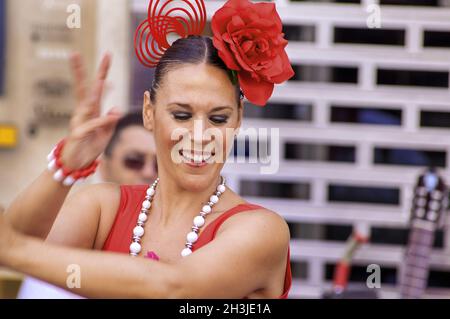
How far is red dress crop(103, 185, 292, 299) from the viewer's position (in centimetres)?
208

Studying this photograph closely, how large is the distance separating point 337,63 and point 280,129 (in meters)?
0.55

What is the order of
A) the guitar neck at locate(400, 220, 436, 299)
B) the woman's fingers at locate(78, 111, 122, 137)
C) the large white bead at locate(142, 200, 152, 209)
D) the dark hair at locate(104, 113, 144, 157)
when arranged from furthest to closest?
the guitar neck at locate(400, 220, 436, 299) → the dark hair at locate(104, 113, 144, 157) → the large white bead at locate(142, 200, 152, 209) → the woman's fingers at locate(78, 111, 122, 137)

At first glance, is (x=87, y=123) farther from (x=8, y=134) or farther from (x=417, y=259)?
(x=8, y=134)

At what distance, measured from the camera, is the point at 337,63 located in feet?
17.8

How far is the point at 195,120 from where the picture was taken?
201 centimetres

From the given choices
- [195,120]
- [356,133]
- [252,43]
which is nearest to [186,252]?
[195,120]

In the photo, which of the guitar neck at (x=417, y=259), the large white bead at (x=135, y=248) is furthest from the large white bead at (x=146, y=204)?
the guitar neck at (x=417, y=259)

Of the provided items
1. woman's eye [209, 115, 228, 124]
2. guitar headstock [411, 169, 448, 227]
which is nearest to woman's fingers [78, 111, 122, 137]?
woman's eye [209, 115, 228, 124]

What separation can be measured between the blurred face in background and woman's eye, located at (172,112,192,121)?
6.04 ft

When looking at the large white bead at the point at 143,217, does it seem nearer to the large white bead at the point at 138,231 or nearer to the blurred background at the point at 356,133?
the large white bead at the point at 138,231

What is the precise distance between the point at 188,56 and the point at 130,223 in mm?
449

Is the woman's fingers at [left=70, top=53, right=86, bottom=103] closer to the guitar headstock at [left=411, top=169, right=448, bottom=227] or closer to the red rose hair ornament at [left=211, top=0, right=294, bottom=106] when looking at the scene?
the red rose hair ornament at [left=211, top=0, right=294, bottom=106]

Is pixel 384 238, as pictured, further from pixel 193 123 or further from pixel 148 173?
pixel 193 123
